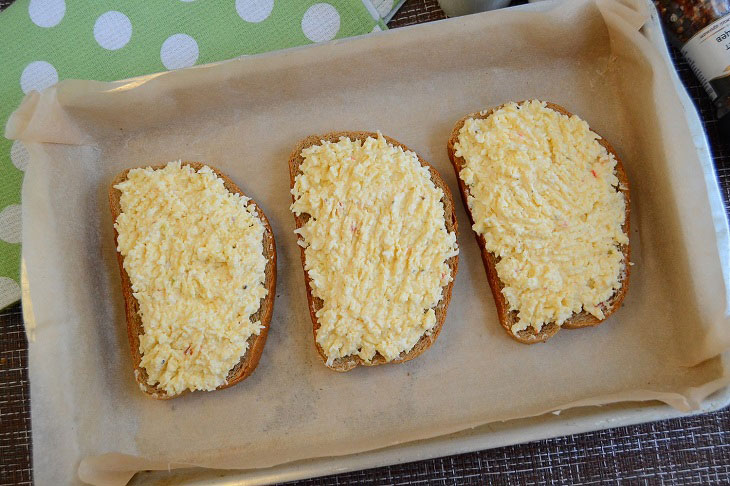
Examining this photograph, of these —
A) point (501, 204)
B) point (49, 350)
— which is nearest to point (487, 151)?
point (501, 204)

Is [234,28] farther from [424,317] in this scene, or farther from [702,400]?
[702,400]

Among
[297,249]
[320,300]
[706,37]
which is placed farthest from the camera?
[297,249]

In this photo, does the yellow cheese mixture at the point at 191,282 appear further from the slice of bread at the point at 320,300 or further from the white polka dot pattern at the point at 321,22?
the white polka dot pattern at the point at 321,22

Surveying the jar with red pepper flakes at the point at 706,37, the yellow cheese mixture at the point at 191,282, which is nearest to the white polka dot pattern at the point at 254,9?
the yellow cheese mixture at the point at 191,282

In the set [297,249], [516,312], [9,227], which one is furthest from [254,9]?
[516,312]

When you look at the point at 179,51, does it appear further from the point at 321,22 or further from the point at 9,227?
the point at 9,227

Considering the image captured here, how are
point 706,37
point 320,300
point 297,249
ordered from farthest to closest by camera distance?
point 297,249 < point 320,300 < point 706,37

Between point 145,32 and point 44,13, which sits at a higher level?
point 44,13

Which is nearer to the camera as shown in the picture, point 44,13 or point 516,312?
point 516,312
